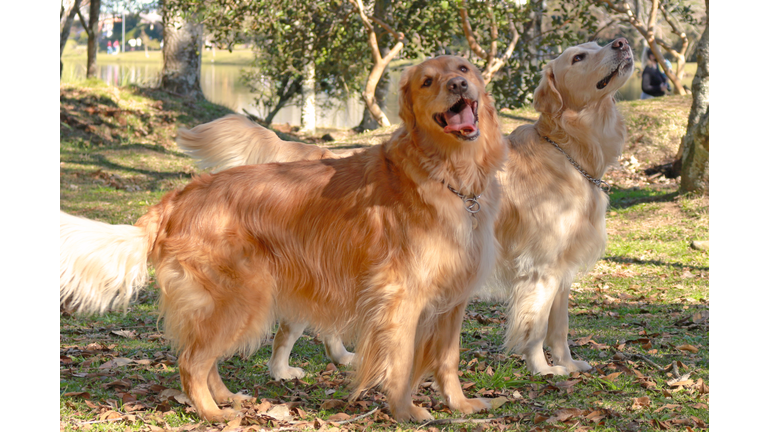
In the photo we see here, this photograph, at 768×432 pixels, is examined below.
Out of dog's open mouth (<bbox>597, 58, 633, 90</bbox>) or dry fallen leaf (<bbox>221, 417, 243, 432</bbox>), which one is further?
dog's open mouth (<bbox>597, 58, 633, 90</bbox>)

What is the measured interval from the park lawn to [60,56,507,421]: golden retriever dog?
1.03ft

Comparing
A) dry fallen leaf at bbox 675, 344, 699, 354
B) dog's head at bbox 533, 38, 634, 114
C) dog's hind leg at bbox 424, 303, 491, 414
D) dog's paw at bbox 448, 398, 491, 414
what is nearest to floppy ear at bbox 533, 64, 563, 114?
dog's head at bbox 533, 38, 634, 114

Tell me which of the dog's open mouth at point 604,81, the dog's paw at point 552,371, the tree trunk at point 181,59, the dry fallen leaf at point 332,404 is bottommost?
the dry fallen leaf at point 332,404

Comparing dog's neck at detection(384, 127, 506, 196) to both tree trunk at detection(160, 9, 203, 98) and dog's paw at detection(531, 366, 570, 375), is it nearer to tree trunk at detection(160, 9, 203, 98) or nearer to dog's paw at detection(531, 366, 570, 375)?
dog's paw at detection(531, 366, 570, 375)

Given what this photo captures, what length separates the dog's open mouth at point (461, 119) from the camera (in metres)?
3.38

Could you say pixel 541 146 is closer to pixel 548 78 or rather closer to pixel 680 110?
pixel 548 78

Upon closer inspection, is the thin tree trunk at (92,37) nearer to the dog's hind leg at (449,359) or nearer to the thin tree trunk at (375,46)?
the thin tree trunk at (375,46)

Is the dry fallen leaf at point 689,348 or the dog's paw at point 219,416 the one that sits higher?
the dry fallen leaf at point 689,348

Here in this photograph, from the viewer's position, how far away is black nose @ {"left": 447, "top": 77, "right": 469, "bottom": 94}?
11.1ft

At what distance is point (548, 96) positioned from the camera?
15.4ft

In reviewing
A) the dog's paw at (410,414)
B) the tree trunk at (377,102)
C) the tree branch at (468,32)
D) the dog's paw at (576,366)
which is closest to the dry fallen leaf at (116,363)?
the dog's paw at (410,414)

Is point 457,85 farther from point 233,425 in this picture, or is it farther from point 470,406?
point 233,425

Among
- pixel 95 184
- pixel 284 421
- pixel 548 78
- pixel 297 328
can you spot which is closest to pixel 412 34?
pixel 95 184

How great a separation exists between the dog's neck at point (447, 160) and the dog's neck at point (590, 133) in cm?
124
